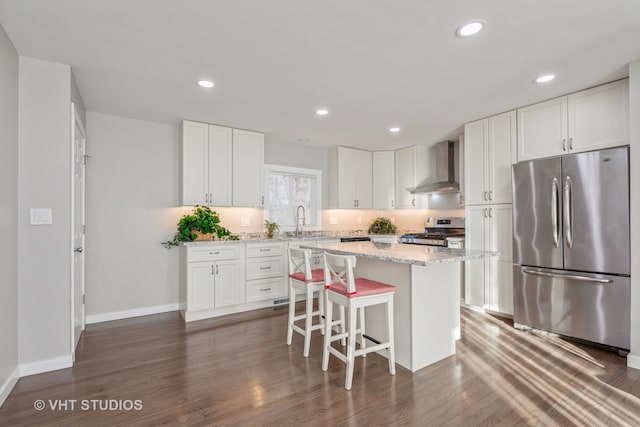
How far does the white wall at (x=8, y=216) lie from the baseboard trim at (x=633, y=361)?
4.58 metres

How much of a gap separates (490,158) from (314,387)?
3247mm

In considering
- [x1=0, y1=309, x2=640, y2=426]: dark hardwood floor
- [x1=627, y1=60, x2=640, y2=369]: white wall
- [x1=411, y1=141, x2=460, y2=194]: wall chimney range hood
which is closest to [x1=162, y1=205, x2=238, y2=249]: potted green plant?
[x1=0, y1=309, x2=640, y2=426]: dark hardwood floor

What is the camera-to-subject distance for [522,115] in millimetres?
3465

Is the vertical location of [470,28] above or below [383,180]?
above

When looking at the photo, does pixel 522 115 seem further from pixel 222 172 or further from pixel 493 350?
pixel 222 172

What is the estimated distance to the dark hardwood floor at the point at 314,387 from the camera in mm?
1882

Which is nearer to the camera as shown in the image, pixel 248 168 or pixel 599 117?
pixel 599 117

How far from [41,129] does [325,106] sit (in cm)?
255

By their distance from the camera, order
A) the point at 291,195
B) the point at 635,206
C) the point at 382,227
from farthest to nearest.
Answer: the point at 382,227, the point at 291,195, the point at 635,206

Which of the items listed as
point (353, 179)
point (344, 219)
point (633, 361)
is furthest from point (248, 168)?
point (633, 361)

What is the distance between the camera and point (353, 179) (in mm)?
5488

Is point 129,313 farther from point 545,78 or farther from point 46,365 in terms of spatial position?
point 545,78

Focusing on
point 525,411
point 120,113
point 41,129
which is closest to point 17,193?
point 41,129

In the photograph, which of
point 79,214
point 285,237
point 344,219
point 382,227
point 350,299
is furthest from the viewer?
point 382,227
